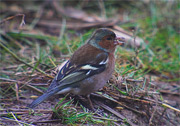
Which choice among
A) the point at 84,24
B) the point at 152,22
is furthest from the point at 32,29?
the point at 152,22

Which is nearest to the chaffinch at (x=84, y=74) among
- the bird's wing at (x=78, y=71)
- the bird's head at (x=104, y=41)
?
the bird's wing at (x=78, y=71)

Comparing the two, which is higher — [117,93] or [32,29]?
[32,29]

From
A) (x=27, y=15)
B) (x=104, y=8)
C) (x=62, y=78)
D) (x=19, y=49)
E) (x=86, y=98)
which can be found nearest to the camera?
(x=62, y=78)

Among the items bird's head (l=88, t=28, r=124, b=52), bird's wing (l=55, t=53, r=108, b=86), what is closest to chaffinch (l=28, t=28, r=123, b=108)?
bird's wing (l=55, t=53, r=108, b=86)

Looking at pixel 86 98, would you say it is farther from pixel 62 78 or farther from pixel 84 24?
pixel 84 24

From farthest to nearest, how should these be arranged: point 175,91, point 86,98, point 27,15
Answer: point 27,15 → point 175,91 → point 86,98

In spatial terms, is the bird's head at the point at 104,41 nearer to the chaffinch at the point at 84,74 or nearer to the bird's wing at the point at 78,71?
the chaffinch at the point at 84,74

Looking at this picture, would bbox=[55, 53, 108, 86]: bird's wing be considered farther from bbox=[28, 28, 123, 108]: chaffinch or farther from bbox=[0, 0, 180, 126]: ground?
bbox=[0, 0, 180, 126]: ground

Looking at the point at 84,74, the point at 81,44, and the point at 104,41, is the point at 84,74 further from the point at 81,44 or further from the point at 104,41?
the point at 81,44

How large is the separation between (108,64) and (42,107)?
3.50 feet

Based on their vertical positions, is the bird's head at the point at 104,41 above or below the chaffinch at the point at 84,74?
above

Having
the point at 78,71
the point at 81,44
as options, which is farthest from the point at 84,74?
the point at 81,44

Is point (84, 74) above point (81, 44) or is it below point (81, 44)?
below

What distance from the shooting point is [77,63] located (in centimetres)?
368
